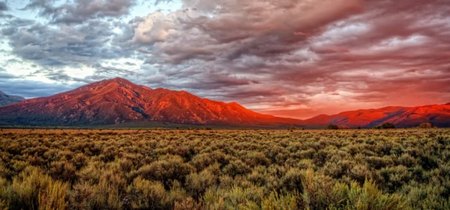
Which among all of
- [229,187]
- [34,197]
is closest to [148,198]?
[34,197]

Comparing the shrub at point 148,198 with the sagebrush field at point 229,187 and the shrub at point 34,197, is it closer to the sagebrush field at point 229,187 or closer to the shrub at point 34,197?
the sagebrush field at point 229,187

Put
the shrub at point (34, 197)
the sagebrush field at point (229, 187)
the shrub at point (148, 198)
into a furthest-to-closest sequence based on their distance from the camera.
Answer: the shrub at point (148, 198)
the shrub at point (34, 197)
the sagebrush field at point (229, 187)

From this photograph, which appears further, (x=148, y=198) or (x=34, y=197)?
(x=148, y=198)

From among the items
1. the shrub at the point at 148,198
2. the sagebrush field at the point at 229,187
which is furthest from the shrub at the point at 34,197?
the shrub at the point at 148,198

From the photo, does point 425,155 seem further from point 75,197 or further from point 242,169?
point 75,197

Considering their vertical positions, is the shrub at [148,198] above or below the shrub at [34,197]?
below

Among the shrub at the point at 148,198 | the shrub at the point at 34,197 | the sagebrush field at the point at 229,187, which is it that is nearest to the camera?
the sagebrush field at the point at 229,187

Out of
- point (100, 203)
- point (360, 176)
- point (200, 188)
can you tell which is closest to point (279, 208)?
point (100, 203)

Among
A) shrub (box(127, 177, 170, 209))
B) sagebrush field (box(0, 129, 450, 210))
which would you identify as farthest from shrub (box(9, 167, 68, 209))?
shrub (box(127, 177, 170, 209))

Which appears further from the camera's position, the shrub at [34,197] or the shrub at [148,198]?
the shrub at [148,198]

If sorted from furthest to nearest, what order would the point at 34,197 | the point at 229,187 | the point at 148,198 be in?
the point at 229,187 < the point at 148,198 < the point at 34,197

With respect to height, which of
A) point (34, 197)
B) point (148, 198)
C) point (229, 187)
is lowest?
point (229, 187)

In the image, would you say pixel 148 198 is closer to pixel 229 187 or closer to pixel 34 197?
pixel 34 197

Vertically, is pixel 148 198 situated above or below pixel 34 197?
below
